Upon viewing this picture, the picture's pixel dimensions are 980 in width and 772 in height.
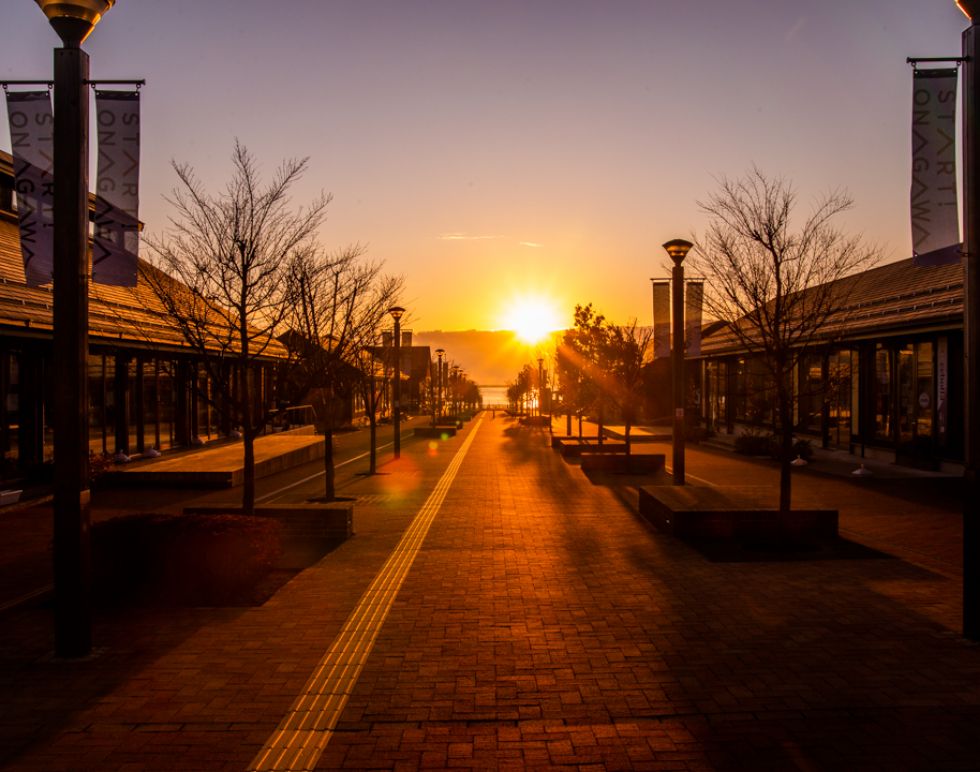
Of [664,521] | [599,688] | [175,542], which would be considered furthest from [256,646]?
[664,521]

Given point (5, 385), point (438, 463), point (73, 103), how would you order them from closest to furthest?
point (73, 103) → point (5, 385) → point (438, 463)

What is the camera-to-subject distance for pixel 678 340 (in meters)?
15.6

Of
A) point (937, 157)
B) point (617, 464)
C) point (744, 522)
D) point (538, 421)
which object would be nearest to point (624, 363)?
point (617, 464)

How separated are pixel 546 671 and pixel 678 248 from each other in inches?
445

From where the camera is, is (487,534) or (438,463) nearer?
(487,534)

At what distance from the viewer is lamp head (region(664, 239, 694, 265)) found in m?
15.4

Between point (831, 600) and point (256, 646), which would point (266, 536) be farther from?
point (831, 600)

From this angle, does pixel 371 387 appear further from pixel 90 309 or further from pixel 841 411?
pixel 841 411

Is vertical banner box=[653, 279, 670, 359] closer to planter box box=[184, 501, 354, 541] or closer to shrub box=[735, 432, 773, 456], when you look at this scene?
shrub box=[735, 432, 773, 456]

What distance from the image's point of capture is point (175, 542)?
25.7ft

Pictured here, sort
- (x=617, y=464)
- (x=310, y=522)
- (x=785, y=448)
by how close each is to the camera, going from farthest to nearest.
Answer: (x=617, y=464)
(x=310, y=522)
(x=785, y=448)

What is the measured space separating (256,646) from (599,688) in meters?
2.81

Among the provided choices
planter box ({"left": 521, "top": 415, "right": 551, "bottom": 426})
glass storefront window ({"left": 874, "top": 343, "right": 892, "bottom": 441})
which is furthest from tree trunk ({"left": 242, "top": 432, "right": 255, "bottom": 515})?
planter box ({"left": 521, "top": 415, "right": 551, "bottom": 426})

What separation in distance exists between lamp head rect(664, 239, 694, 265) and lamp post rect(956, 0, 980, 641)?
8.86 m
